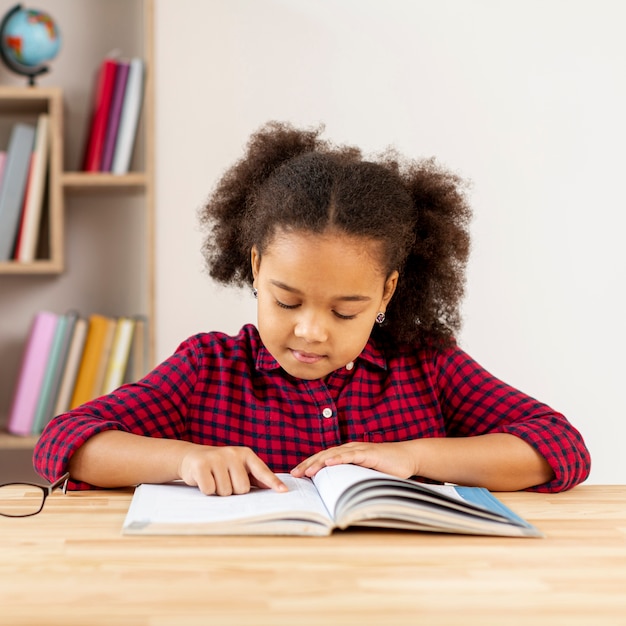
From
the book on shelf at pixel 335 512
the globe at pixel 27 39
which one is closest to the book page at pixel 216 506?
the book on shelf at pixel 335 512

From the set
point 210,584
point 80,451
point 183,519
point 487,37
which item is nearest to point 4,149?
point 487,37

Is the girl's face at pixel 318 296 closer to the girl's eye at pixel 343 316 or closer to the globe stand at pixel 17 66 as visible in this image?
the girl's eye at pixel 343 316

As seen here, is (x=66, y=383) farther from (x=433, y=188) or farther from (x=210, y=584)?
(x=210, y=584)

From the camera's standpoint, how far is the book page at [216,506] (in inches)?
33.5

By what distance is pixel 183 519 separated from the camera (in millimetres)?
856

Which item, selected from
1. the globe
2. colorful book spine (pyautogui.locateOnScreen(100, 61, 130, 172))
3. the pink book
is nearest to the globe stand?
the globe

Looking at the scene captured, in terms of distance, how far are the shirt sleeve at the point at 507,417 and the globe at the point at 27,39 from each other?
1.45 metres

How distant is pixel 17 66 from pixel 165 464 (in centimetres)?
157

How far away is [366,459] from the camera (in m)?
1.07

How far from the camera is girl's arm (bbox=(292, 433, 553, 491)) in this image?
1.13 meters

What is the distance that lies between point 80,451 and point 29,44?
4.85 ft

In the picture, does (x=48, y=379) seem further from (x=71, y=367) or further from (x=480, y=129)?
(x=480, y=129)

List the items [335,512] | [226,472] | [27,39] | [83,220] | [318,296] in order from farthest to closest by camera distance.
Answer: [83,220]
[27,39]
[318,296]
[226,472]
[335,512]

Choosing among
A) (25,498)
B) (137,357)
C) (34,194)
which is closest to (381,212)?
(25,498)
